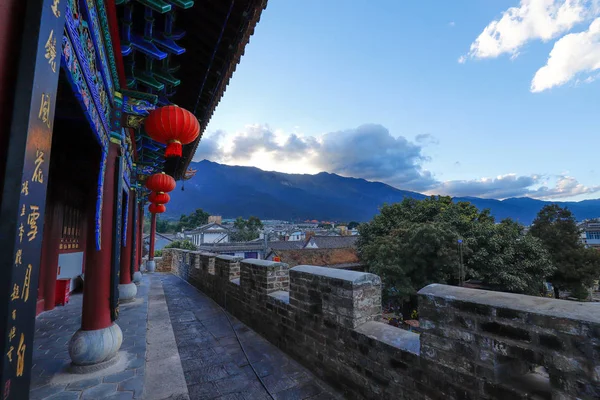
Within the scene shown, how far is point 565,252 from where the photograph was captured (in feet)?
63.5

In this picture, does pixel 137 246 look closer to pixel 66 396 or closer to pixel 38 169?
pixel 66 396

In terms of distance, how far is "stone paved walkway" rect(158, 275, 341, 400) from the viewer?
2.94 metres

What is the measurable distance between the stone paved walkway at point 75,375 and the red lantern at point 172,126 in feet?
7.90

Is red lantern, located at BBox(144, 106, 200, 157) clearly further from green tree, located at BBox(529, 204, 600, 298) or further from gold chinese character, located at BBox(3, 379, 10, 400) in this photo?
green tree, located at BBox(529, 204, 600, 298)

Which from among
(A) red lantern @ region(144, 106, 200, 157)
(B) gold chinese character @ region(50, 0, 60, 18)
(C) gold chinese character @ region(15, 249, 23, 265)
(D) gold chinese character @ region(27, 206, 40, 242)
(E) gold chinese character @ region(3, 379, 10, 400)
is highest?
(A) red lantern @ region(144, 106, 200, 157)

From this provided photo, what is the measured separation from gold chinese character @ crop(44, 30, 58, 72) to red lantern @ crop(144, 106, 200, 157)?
2028mm

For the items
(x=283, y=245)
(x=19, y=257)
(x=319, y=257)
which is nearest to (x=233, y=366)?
(x=19, y=257)

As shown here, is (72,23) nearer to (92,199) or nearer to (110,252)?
(92,199)

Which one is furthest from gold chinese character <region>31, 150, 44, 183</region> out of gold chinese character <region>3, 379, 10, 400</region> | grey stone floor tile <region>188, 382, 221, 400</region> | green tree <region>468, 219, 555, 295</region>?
green tree <region>468, 219, 555, 295</region>

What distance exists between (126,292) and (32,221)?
220 inches

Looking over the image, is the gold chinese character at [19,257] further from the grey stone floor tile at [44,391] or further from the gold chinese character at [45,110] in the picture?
the grey stone floor tile at [44,391]

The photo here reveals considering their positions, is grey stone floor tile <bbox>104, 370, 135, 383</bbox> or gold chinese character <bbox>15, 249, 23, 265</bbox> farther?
grey stone floor tile <bbox>104, 370, 135, 383</bbox>

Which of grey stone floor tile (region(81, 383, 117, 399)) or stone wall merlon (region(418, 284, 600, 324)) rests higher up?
stone wall merlon (region(418, 284, 600, 324))

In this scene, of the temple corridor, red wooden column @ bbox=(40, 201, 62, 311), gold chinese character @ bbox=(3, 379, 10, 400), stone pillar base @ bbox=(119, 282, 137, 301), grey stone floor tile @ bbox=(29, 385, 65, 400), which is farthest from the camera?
stone pillar base @ bbox=(119, 282, 137, 301)
